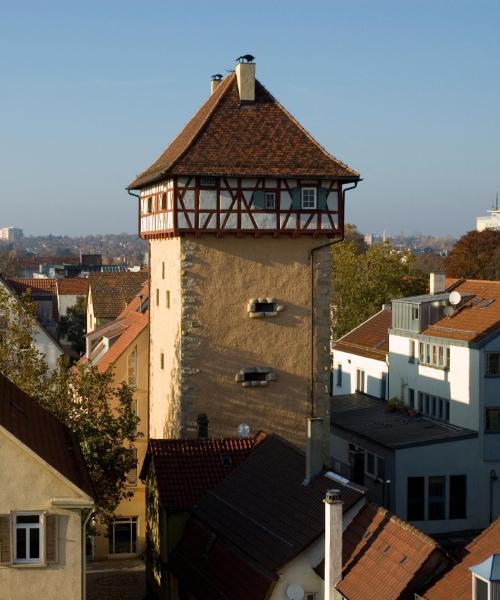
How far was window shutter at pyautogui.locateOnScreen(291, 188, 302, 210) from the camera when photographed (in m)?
33.5

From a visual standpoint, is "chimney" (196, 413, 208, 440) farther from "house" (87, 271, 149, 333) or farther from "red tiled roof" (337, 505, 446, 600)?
"house" (87, 271, 149, 333)

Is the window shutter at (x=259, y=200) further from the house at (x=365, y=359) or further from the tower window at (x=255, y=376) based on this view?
the house at (x=365, y=359)

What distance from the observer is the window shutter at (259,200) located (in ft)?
109

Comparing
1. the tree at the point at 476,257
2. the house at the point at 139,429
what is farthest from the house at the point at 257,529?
the tree at the point at 476,257

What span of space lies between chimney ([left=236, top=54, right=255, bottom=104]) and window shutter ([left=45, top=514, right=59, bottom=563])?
56.9 ft

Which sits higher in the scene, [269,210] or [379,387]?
[269,210]

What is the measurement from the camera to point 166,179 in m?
33.6

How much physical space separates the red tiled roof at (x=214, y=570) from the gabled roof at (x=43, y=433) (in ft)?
11.1

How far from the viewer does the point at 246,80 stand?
34688mm

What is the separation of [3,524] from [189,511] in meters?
7.52

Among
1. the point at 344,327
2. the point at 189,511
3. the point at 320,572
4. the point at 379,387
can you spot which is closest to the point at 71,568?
the point at 320,572

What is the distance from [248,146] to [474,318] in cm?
1162

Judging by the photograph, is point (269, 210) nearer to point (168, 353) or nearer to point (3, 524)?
point (168, 353)

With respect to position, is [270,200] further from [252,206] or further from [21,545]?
[21,545]
